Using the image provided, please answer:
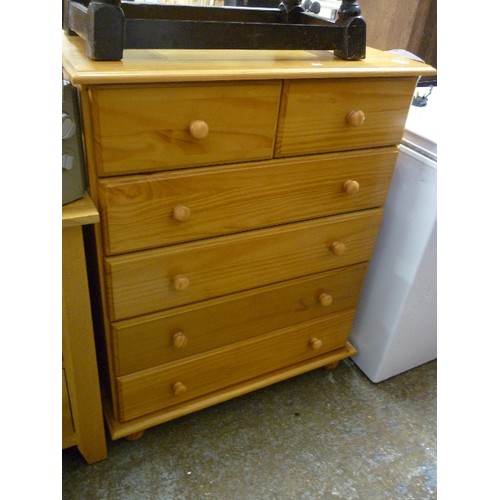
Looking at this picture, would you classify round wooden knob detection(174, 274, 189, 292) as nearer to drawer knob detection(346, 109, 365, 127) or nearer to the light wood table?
the light wood table

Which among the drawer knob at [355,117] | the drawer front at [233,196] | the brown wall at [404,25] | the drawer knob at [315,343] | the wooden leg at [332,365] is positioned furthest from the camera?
the brown wall at [404,25]

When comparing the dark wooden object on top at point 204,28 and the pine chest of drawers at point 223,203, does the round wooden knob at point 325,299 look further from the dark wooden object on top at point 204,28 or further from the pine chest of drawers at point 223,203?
the dark wooden object on top at point 204,28

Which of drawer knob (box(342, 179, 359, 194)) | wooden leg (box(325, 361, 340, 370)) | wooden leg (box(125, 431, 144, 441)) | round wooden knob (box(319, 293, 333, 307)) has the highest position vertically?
drawer knob (box(342, 179, 359, 194))

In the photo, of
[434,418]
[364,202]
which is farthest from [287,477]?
[364,202]

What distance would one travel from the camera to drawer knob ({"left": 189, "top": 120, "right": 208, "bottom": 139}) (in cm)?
81

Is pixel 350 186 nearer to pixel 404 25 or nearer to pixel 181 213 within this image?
pixel 181 213

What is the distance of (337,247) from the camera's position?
3.78ft

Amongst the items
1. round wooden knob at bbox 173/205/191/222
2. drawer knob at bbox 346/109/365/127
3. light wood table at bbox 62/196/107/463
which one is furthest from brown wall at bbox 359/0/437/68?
light wood table at bbox 62/196/107/463

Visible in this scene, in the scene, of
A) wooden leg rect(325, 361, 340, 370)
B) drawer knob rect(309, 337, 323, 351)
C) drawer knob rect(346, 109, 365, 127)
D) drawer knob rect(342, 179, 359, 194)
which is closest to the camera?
drawer knob rect(346, 109, 365, 127)

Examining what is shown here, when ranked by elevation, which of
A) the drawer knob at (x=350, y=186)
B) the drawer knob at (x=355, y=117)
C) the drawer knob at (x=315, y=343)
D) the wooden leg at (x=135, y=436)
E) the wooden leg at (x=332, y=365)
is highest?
the drawer knob at (x=355, y=117)

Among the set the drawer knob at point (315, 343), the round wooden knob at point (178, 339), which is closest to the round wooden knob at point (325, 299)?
the drawer knob at point (315, 343)

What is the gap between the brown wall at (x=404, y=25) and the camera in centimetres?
162

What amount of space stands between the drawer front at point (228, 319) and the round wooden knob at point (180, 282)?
0.09m

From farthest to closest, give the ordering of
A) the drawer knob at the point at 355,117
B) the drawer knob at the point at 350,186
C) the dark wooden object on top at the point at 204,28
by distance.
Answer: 1. the drawer knob at the point at 350,186
2. the drawer knob at the point at 355,117
3. the dark wooden object on top at the point at 204,28
